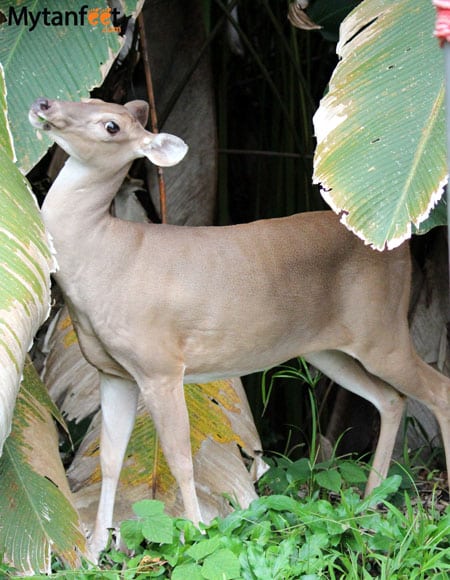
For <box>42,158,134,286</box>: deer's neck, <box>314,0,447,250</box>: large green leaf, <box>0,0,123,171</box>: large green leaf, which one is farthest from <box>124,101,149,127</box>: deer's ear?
<box>314,0,447,250</box>: large green leaf

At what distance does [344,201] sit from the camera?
328 cm

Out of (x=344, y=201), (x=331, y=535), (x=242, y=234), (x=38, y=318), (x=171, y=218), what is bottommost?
(x=331, y=535)

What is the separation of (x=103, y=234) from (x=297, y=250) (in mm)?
713

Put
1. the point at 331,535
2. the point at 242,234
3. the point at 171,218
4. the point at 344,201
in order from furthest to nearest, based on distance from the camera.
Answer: the point at 171,218 < the point at 242,234 < the point at 331,535 < the point at 344,201

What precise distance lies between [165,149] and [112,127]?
18cm

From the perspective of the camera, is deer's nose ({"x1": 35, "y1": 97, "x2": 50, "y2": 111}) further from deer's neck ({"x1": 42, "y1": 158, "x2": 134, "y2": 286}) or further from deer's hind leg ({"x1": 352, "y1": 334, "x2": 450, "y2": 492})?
deer's hind leg ({"x1": 352, "y1": 334, "x2": 450, "y2": 492})

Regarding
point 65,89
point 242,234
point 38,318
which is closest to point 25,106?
point 65,89

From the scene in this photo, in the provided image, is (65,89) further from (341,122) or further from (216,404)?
(216,404)

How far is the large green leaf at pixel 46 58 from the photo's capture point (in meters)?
3.75

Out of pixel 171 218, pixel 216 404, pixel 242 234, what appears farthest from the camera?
pixel 171 218

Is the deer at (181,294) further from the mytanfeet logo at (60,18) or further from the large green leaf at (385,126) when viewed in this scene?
the large green leaf at (385,126)

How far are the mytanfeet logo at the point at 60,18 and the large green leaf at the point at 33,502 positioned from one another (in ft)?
4.33

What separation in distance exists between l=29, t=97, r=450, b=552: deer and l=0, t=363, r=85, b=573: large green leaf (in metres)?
0.28

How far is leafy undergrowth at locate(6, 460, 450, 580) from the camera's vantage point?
3.40 m
